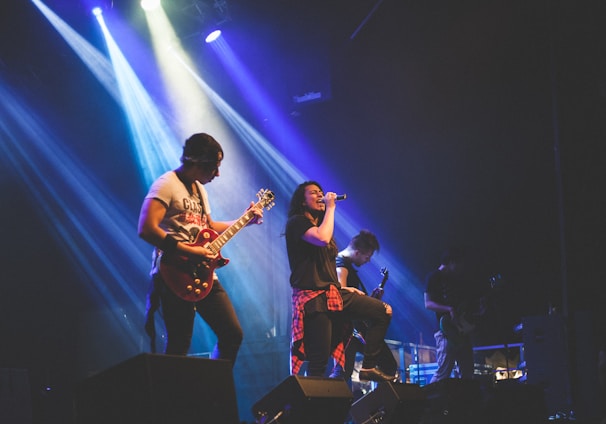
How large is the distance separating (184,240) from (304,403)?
1248 mm

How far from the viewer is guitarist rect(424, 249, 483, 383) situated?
23.2 feet

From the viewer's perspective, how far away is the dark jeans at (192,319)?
371 cm

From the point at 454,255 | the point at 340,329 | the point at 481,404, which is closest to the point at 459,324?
the point at 454,255

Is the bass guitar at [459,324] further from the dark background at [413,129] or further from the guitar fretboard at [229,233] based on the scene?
the guitar fretboard at [229,233]

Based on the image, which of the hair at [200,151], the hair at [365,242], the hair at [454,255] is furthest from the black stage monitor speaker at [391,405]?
the hair at [454,255]

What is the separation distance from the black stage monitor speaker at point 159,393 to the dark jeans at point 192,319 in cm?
77

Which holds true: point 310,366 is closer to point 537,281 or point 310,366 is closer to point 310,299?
point 310,299

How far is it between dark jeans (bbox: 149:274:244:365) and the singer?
0.96 meters

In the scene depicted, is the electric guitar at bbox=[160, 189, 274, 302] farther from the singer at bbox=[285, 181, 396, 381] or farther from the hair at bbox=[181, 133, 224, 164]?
the singer at bbox=[285, 181, 396, 381]

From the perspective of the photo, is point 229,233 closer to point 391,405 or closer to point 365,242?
point 391,405

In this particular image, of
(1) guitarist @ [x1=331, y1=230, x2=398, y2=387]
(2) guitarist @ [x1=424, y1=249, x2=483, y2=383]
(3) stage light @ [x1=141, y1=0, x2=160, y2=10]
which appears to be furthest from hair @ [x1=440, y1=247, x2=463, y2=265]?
(3) stage light @ [x1=141, y1=0, x2=160, y2=10]

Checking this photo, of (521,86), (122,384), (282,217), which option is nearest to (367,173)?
(282,217)

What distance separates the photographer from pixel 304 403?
3598 mm

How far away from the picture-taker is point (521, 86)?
30.6ft
